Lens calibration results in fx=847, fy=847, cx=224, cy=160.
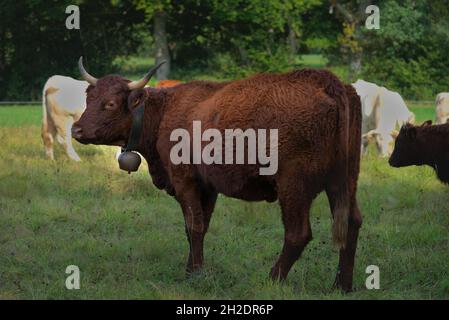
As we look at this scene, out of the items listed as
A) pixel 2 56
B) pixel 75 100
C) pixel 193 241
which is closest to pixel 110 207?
pixel 193 241

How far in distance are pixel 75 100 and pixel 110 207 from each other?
4.66 meters

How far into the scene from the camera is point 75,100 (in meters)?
13.9

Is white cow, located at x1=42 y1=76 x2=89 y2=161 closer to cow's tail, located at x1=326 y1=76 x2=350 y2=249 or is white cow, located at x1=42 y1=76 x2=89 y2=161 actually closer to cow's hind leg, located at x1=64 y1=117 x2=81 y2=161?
cow's hind leg, located at x1=64 y1=117 x2=81 y2=161

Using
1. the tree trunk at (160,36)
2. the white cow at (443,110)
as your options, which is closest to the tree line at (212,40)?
the tree trunk at (160,36)

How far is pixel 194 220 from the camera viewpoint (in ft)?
22.8

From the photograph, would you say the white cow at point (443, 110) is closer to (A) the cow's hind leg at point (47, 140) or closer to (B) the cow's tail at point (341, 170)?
(A) the cow's hind leg at point (47, 140)

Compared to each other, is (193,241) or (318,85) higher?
(318,85)

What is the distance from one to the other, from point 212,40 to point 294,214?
2636 cm

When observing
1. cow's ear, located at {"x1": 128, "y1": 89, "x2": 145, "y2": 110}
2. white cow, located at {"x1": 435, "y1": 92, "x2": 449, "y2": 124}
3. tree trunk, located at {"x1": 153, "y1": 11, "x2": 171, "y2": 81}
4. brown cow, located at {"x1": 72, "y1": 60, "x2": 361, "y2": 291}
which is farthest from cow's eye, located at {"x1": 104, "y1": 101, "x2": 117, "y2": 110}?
tree trunk, located at {"x1": 153, "y1": 11, "x2": 171, "y2": 81}

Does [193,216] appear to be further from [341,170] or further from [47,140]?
[47,140]

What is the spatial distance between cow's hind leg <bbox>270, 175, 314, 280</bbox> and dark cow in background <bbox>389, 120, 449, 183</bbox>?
13.8 feet

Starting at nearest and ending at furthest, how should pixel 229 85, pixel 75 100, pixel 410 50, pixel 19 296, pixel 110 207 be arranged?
1. pixel 19 296
2. pixel 229 85
3. pixel 110 207
4. pixel 75 100
5. pixel 410 50
